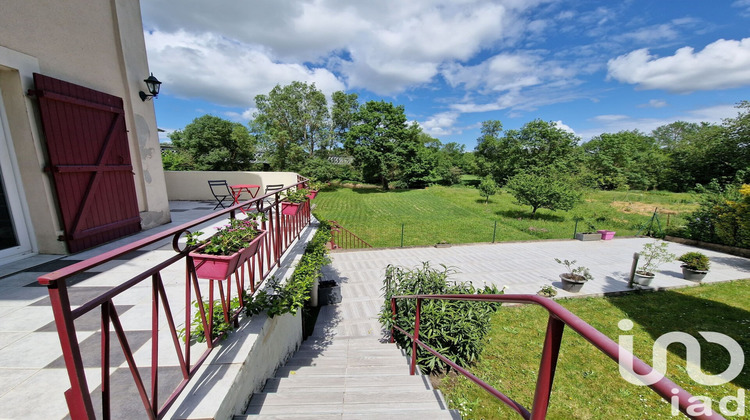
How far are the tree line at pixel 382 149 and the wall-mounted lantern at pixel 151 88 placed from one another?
19160mm

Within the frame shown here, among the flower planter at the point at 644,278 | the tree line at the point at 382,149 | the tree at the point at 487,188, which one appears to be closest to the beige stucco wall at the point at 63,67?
the flower planter at the point at 644,278

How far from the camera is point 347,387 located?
2592mm

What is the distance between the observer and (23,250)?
3332mm

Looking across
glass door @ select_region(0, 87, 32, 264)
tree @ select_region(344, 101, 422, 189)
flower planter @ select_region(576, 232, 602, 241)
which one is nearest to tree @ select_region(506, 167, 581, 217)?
flower planter @ select_region(576, 232, 602, 241)

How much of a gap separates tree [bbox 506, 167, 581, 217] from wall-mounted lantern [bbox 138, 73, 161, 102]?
17952mm

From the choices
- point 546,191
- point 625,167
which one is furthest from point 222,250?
point 625,167

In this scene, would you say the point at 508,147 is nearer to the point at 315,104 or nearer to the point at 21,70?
the point at 315,104

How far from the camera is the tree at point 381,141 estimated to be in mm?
27312

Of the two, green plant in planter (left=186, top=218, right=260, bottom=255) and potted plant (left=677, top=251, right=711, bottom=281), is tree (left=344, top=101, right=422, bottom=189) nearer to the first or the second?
potted plant (left=677, top=251, right=711, bottom=281)

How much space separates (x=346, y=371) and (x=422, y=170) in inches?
1090

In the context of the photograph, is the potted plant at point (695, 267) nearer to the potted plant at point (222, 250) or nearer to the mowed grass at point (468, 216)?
the mowed grass at point (468, 216)

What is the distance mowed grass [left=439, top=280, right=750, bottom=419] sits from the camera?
3.45 metres

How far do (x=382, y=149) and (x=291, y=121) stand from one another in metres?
9.30

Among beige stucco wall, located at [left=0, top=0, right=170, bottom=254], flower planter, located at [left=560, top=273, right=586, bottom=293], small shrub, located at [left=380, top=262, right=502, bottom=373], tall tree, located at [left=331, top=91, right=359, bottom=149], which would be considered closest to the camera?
beige stucco wall, located at [left=0, top=0, right=170, bottom=254]
